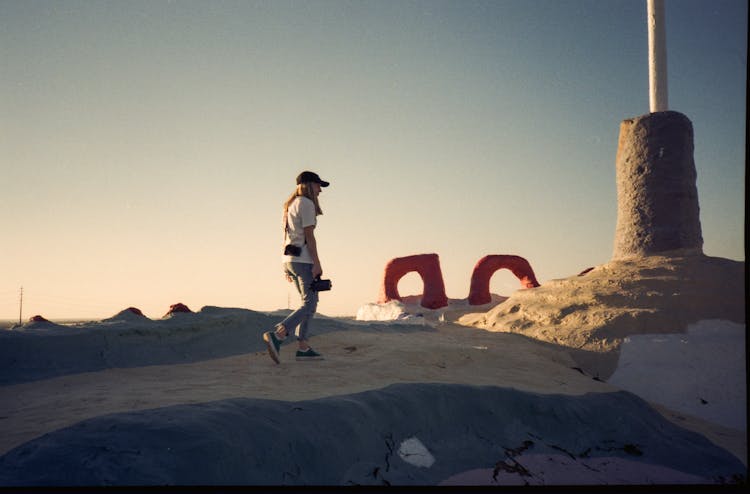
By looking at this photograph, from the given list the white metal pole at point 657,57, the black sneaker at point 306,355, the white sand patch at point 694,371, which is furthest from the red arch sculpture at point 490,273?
the black sneaker at point 306,355

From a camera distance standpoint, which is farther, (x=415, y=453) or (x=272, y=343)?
(x=272, y=343)

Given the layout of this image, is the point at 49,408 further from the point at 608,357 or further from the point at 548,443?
the point at 608,357

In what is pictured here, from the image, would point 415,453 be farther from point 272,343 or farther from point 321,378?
point 272,343

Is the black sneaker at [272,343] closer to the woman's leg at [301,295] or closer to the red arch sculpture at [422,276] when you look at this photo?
the woman's leg at [301,295]

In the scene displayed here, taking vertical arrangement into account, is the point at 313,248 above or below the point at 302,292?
above

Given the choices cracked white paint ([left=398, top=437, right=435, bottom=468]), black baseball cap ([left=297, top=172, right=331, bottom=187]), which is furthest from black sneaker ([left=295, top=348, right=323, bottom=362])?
cracked white paint ([left=398, top=437, right=435, bottom=468])

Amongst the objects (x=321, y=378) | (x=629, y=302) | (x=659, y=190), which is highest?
(x=659, y=190)

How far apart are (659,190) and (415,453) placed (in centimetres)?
774

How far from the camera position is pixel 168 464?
2.41 meters

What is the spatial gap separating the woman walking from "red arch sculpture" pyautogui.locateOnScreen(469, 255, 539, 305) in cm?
952

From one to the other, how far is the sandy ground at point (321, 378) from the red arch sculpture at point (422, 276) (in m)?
6.82

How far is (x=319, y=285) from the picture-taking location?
5.29 metres

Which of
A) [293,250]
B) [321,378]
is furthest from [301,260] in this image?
[321,378]

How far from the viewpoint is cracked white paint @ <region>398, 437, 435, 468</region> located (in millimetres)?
3281
